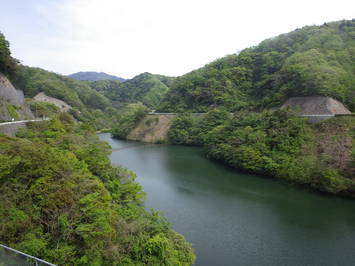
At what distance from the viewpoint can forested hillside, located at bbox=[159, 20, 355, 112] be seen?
109 feet

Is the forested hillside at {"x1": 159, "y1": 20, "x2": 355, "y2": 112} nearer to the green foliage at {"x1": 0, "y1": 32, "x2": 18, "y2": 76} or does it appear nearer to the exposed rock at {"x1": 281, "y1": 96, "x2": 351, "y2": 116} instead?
the exposed rock at {"x1": 281, "y1": 96, "x2": 351, "y2": 116}

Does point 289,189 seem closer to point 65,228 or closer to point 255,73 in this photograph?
point 65,228

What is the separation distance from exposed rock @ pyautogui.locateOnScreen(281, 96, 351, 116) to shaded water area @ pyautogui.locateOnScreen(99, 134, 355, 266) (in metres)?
12.2

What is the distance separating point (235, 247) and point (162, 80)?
115m

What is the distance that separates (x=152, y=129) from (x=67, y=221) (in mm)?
43476

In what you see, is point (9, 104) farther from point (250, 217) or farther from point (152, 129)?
point (152, 129)

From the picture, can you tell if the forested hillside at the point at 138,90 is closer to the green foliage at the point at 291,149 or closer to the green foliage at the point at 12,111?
the green foliage at the point at 291,149

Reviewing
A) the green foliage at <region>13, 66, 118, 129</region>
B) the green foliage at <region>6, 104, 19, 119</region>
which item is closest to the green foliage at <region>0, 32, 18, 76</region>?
the green foliage at <region>6, 104, 19, 119</region>

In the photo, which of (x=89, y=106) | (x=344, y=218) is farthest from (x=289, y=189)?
(x=89, y=106)

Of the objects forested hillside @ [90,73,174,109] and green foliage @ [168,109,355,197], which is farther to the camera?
forested hillside @ [90,73,174,109]

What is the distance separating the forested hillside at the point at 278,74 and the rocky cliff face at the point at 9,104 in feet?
107

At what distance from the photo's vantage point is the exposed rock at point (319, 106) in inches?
1177

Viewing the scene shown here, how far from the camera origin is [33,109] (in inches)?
1425

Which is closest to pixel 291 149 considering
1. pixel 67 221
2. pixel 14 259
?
pixel 67 221
